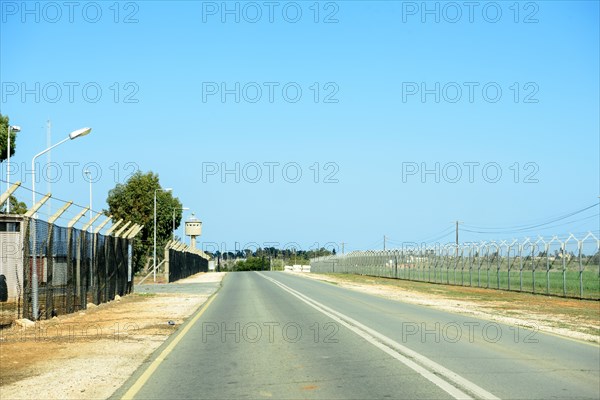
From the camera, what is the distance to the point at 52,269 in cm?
2055

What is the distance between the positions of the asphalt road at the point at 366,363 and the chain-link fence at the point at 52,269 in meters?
4.43

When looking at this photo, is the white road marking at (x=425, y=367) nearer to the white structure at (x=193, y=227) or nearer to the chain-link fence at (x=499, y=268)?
the chain-link fence at (x=499, y=268)

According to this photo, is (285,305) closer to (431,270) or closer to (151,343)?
(151,343)

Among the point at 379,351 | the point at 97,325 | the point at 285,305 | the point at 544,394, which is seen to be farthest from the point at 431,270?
the point at 544,394

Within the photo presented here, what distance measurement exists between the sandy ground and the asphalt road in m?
0.49

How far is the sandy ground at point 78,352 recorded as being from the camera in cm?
992

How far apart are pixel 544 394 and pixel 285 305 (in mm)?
18793

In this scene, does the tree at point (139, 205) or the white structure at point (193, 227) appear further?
the white structure at point (193, 227)

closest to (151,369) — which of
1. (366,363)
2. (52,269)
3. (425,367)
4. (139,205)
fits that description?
(366,363)

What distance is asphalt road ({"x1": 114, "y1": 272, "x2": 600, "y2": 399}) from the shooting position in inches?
356

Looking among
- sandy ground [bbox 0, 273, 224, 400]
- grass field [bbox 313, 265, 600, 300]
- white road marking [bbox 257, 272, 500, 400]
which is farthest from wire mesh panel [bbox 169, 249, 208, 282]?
white road marking [bbox 257, 272, 500, 400]

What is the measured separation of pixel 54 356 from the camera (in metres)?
13.1

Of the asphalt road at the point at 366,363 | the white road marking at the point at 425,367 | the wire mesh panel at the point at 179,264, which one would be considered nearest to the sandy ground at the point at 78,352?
the asphalt road at the point at 366,363

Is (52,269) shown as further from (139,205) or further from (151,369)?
(139,205)
